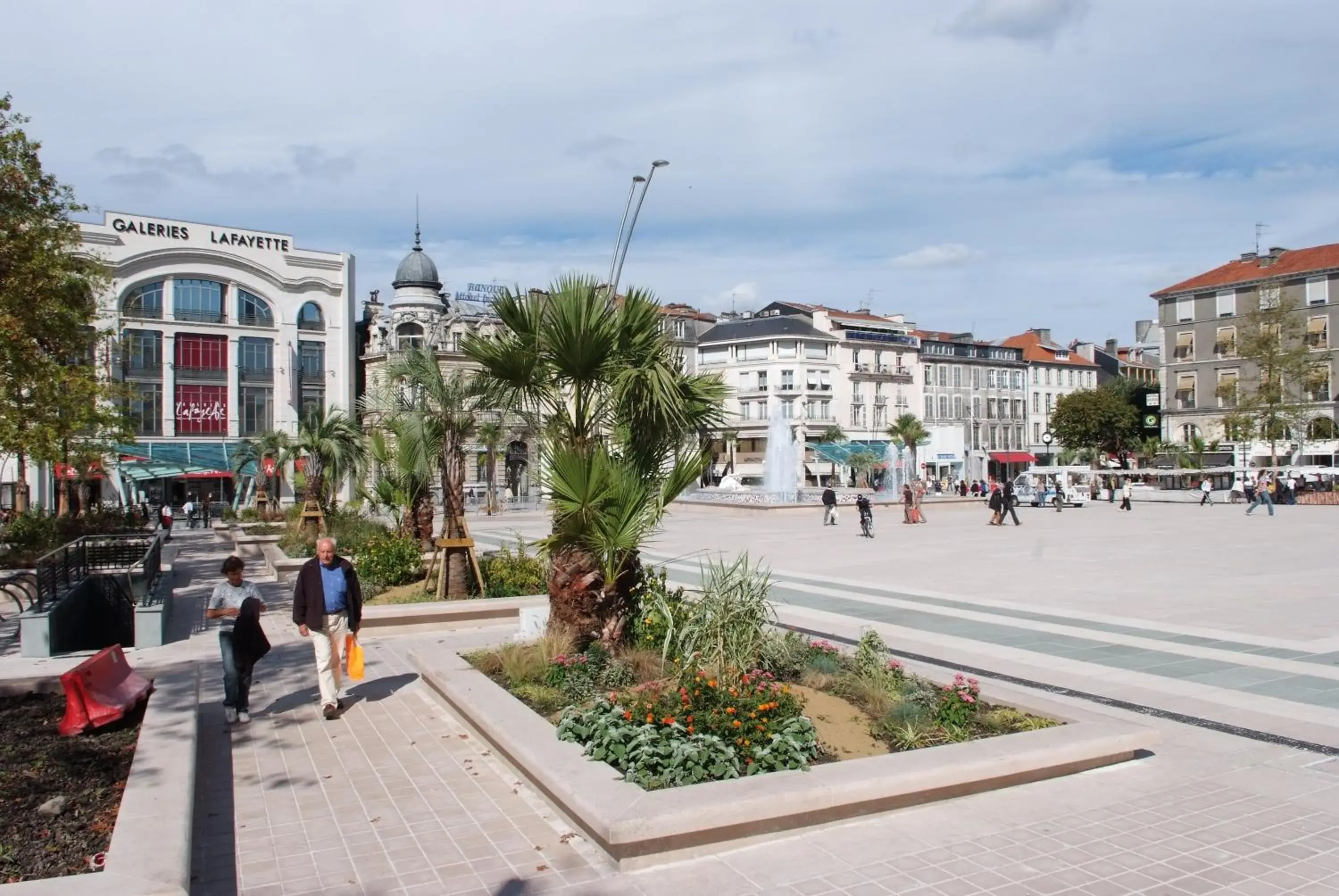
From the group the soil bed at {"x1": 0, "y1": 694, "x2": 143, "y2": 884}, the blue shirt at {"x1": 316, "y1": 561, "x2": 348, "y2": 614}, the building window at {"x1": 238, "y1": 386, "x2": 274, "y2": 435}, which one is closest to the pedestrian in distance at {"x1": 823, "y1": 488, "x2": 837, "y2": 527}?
the blue shirt at {"x1": 316, "y1": 561, "x2": 348, "y2": 614}

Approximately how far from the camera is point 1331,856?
497 cm

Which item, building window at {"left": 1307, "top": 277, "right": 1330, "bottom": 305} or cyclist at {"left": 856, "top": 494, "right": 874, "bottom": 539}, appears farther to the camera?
building window at {"left": 1307, "top": 277, "right": 1330, "bottom": 305}

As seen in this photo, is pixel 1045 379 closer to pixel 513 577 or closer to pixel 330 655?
pixel 513 577

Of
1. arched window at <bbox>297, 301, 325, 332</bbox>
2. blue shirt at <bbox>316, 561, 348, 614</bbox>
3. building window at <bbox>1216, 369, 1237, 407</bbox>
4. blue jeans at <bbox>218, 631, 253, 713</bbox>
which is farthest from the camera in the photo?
arched window at <bbox>297, 301, 325, 332</bbox>

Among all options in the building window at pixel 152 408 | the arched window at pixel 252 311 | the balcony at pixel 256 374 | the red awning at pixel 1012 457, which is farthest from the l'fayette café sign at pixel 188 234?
the red awning at pixel 1012 457

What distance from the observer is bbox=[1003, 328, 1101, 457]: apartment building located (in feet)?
301

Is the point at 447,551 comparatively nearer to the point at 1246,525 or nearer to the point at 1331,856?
the point at 1331,856

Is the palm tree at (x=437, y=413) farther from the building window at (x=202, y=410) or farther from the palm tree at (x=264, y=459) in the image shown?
the building window at (x=202, y=410)

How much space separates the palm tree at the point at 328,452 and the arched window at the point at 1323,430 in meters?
55.8

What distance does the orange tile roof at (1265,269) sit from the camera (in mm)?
61312

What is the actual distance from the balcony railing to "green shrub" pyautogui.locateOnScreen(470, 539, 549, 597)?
48.1m

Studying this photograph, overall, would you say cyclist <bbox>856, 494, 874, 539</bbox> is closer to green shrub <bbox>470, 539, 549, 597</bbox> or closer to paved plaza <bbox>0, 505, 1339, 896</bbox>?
paved plaza <bbox>0, 505, 1339, 896</bbox>

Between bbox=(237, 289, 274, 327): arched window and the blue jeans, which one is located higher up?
bbox=(237, 289, 274, 327): arched window

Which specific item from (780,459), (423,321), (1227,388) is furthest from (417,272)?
(1227,388)
